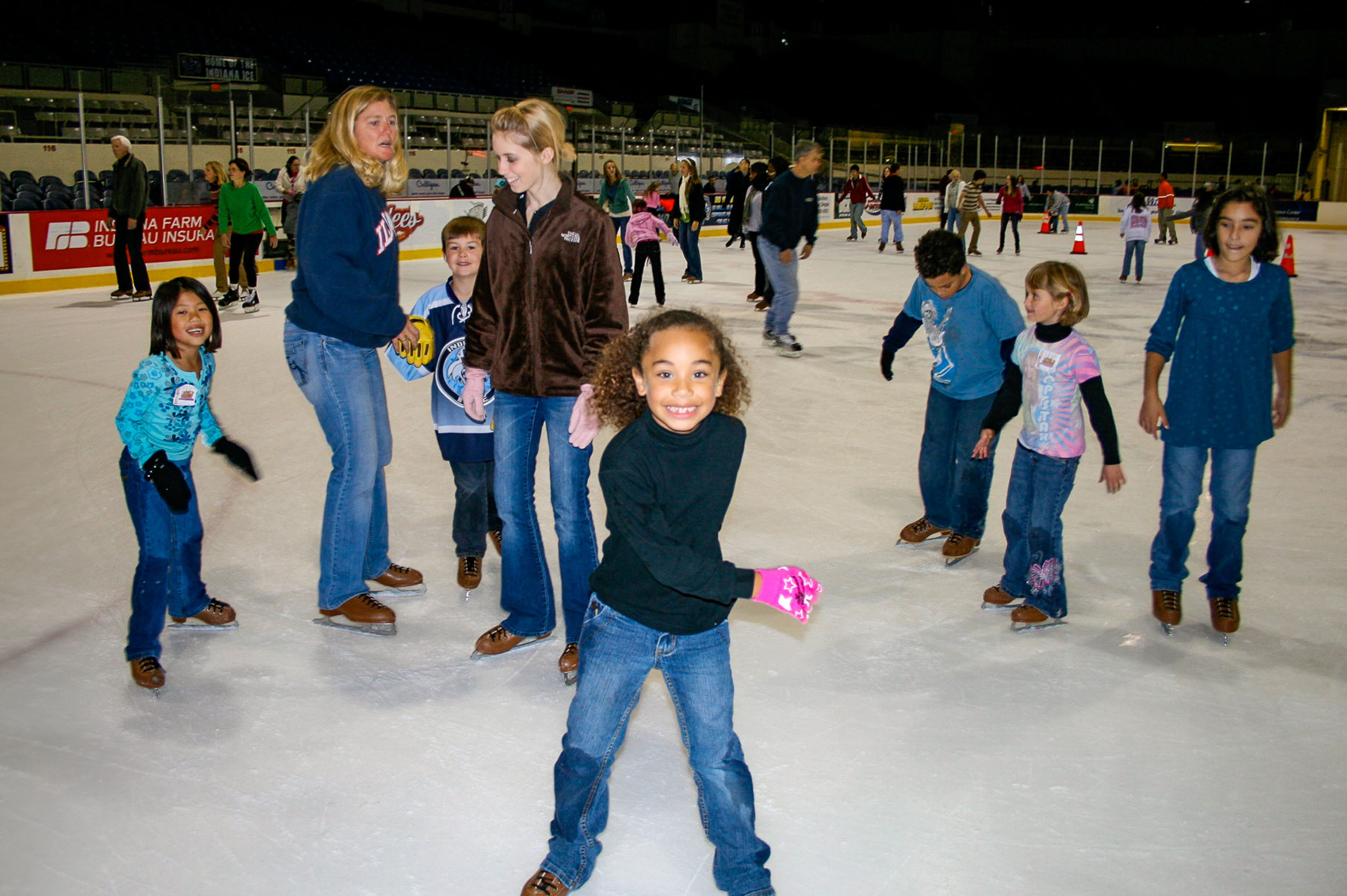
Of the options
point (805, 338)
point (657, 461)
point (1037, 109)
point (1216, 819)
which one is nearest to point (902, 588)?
point (1216, 819)

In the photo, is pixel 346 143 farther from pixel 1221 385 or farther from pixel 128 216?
pixel 128 216

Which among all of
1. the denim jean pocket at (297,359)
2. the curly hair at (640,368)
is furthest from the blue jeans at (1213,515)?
the denim jean pocket at (297,359)

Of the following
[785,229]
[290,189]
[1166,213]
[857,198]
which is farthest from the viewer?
[857,198]

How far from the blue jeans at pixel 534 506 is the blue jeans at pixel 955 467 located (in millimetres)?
1621

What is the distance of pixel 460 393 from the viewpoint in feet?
12.3

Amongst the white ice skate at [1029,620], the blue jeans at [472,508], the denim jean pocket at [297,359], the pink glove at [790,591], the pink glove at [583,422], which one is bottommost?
the white ice skate at [1029,620]

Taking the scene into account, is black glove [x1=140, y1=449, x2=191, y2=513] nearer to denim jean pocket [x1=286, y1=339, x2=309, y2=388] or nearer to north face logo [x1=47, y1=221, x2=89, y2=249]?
denim jean pocket [x1=286, y1=339, x2=309, y2=388]

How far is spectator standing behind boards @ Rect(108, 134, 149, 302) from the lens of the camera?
10.5 m

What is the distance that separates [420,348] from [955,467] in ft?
6.62

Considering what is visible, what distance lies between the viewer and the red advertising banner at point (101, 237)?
11.6 metres

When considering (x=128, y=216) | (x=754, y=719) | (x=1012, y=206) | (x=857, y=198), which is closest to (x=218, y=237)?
(x=128, y=216)

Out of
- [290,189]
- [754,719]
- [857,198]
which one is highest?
[857,198]

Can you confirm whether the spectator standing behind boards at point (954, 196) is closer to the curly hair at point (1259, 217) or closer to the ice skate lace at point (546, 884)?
the curly hair at point (1259, 217)

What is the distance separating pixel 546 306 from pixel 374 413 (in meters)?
0.74
